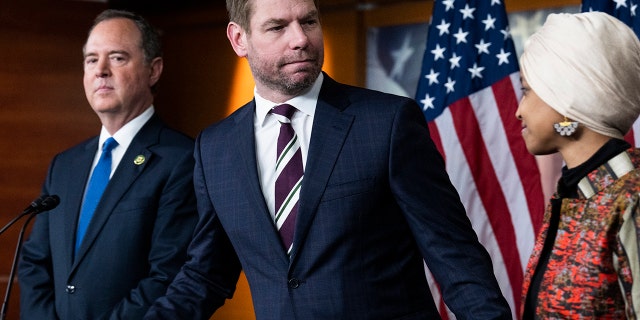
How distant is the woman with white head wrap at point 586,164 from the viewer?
1.67m

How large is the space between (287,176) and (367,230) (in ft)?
0.85

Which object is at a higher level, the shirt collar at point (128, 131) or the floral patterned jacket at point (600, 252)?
the shirt collar at point (128, 131)

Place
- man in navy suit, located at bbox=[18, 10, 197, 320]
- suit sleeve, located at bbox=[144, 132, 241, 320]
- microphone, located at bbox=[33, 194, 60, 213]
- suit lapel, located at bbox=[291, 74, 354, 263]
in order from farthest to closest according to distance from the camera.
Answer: man in navy suit, located at bbox=[18, 10, 197, 320], microphone, located at bbox=[33, 194, 60, 213], suit sleeve, located at bbox=[144, 132, 241, 320], suit lapel, located at bbox=[291, 74, 354, 263]

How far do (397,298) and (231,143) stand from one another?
0.62 meters

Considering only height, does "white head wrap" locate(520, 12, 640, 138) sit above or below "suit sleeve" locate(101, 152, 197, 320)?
above

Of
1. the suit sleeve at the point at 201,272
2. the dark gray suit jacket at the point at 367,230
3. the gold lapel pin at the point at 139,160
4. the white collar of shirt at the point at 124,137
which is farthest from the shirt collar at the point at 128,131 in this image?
the dark gray suit jacket at the point at 367,230

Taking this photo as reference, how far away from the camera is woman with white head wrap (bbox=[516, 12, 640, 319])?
5.49 ft

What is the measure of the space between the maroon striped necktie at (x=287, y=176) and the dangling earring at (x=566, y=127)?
790 millimetres

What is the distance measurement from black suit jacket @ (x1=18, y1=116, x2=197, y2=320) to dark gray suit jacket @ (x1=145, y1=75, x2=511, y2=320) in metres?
0.54

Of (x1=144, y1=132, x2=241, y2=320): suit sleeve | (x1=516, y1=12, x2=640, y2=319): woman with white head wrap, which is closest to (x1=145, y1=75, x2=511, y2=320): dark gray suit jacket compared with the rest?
(x1=144, y1=132, x2=241, y2=320): suit sleeve

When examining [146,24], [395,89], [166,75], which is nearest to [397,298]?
[146,24]

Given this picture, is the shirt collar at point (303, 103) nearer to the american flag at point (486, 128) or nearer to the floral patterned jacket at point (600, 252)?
the floral patterned jacket at point (600, 252)

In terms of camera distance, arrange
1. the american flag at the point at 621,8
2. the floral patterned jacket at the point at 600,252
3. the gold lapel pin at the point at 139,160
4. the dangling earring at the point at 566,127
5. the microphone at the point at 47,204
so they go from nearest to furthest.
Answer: the floral patterned jacket at the point at 600,252 → the dangling earring at the point at 566,127 → the microphone at the point at 47,204 → the gold lapel pin at the point at 139,160 → the american flag at the point at 621,8

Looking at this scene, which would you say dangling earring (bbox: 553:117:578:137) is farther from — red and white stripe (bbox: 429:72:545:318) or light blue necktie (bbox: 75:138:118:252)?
red and white stripe (bbox: 429:72:545:318)
